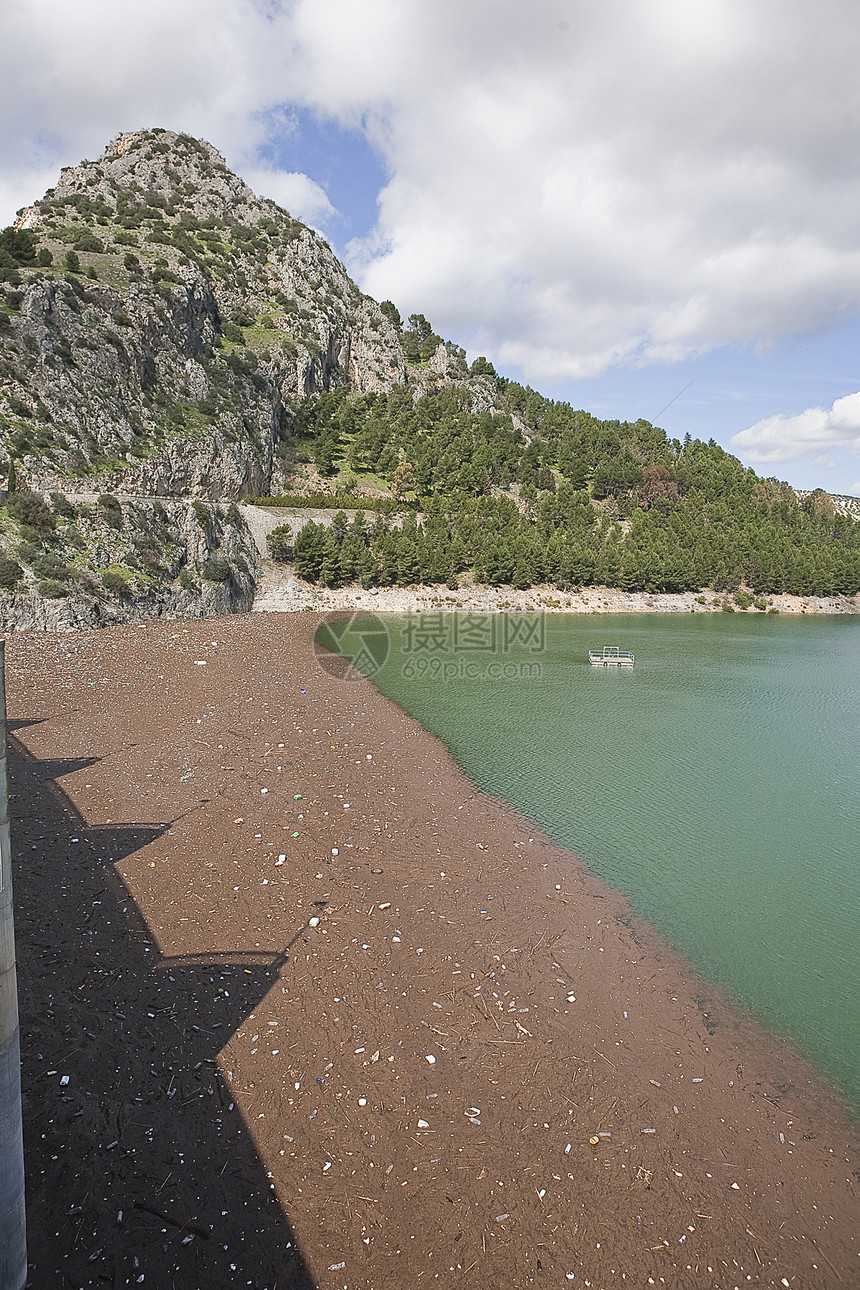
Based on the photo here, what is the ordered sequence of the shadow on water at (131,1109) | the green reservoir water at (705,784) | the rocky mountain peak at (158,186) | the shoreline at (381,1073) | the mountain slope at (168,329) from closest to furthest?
the shadow on water at (131,1109), the shoreline at (381,1073), the green reservoir water at (705,784), the mountain slope at (168,329), the rocky mountain peak at (158,186)

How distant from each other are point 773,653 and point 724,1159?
139ft

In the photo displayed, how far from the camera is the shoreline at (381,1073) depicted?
587 cm

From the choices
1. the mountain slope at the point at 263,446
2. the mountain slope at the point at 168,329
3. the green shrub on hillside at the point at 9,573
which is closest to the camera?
the green shrub on hillside at the point at 9,573

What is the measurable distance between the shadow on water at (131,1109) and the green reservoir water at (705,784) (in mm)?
7567

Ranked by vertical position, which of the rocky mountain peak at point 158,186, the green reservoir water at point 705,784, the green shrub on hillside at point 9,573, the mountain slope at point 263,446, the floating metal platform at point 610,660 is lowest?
the green reservoir water at point 705,784

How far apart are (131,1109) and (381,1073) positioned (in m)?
2.78

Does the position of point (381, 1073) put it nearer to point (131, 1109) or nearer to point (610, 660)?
point (131, 1109)

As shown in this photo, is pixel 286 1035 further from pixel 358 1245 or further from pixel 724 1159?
pixel 724 1159

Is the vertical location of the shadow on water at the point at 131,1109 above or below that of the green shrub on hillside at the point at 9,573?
below
